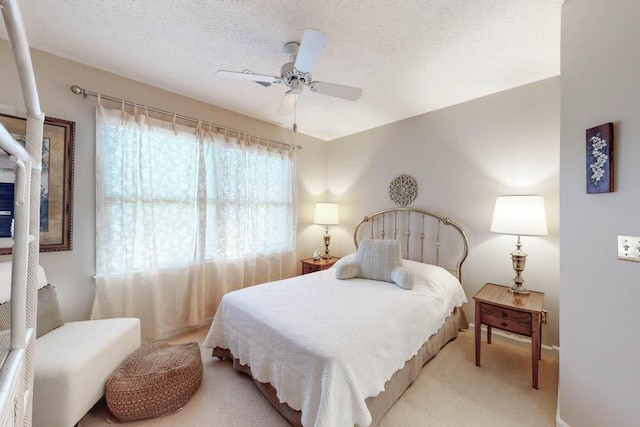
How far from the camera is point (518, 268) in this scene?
2.29m

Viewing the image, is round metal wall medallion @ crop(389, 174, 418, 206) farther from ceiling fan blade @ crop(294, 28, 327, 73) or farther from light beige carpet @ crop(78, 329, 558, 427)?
ceiling fan blade @ crop(294, 28, 327, 73)

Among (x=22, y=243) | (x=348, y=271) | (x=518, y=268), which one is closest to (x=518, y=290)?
(x=518, y=268)

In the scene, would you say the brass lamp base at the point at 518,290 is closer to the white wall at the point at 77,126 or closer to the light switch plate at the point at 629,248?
the light switch plate at the point at 629,248

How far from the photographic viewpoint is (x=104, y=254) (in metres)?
2.26

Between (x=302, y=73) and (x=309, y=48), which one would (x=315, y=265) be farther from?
(x=309, y=48)

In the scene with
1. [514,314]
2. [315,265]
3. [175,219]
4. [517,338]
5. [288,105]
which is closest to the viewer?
[514,314]

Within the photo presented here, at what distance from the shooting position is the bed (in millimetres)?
1324

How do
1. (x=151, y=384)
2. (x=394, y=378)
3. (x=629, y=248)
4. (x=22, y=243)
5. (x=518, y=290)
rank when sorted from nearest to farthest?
(x=22, y=243) → (x=629, y=248) → (x=151, y=384) → (x=394, y=378) → (x=518, y=290)

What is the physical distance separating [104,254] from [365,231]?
2995 mm

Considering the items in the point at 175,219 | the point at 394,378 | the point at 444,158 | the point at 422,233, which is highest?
the point at 444,158

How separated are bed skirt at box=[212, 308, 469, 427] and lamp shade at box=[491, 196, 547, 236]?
1009mm

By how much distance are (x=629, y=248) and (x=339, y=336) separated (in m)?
1.50

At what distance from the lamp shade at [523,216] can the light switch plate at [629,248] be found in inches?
Answer: 35.1

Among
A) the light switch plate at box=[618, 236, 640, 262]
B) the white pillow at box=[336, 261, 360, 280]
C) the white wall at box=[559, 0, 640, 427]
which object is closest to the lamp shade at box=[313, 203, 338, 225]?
the white pillow at box=[336, 261, 360, 280]
